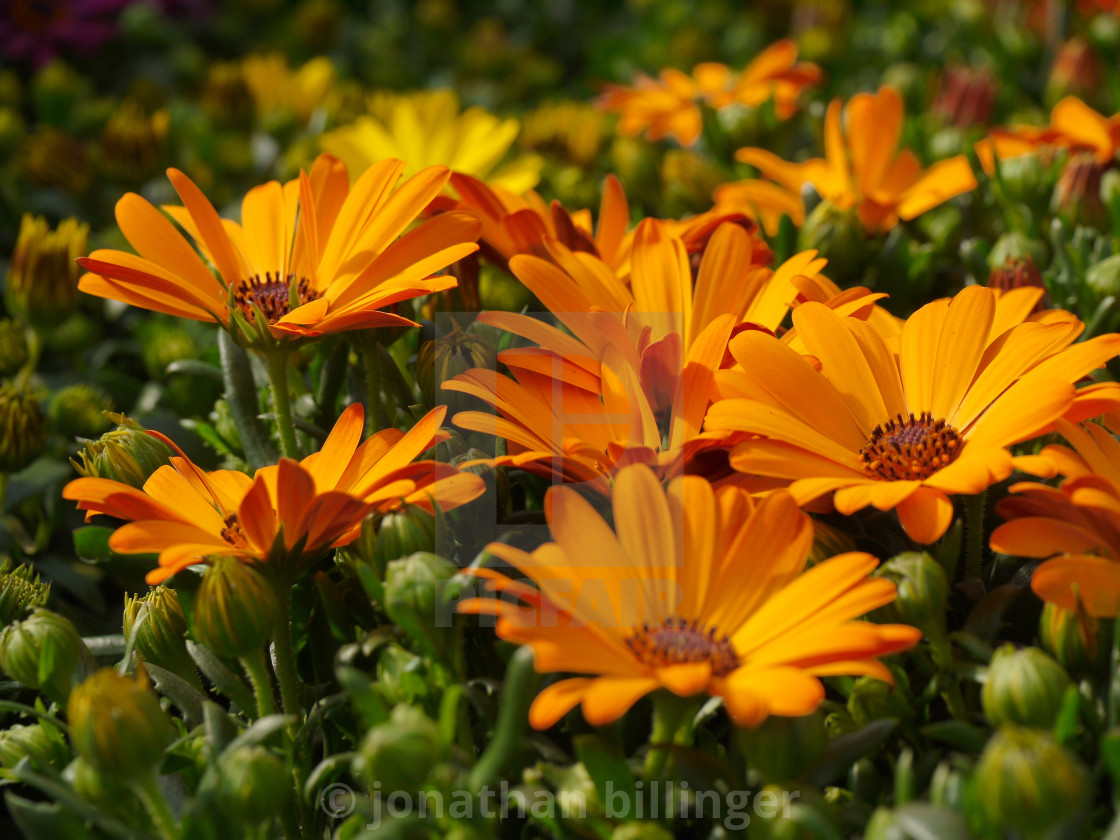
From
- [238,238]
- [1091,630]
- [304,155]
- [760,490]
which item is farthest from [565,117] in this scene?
[1091,630]

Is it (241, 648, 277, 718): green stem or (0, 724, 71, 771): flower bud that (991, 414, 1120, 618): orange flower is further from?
(0, 724, 71, 771): flower bud

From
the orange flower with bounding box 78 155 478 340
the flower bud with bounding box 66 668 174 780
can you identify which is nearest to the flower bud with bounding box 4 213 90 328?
the orange flower with bounding box 78 155 478 340

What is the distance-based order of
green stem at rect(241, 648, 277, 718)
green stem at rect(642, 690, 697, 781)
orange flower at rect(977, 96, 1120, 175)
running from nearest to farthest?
green stem at rect(642, 690, 697, 781) < green stem at rect(241, 648, 277, 718) < orange flower at rect(977, 96, 1120, 175)

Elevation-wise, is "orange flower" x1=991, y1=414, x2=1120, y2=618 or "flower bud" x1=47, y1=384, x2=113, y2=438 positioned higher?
"flower bud" x1=47, y1=384, x2=113, y2=438

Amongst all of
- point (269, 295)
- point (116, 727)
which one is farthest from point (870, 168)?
point (116, 727)

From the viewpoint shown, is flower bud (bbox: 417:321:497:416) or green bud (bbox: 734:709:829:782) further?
flower bud (bbox: 417:321:497:416)

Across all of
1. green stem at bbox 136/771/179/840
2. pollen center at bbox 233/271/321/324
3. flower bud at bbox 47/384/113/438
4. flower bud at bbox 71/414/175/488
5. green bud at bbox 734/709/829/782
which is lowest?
green stem at bbox 136/771/179/840
